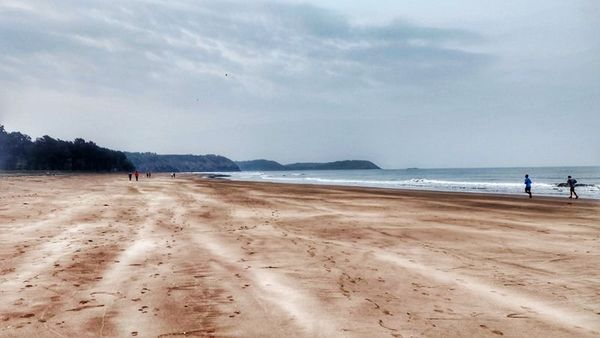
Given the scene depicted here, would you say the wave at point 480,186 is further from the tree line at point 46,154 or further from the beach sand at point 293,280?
the tree line at point 46,154

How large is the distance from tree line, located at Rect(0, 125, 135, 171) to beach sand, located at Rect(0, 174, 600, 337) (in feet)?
440

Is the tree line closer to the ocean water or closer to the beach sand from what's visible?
the ocean water

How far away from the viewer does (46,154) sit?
12912 cm

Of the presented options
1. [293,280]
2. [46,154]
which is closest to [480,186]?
[293,280]

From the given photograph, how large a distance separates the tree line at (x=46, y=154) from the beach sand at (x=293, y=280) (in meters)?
134

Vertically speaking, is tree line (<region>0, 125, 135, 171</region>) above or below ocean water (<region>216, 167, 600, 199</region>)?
above

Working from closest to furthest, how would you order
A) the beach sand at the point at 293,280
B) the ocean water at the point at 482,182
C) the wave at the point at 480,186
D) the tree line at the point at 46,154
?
the beach sand at the point at 293,280 → the wave at the point at 480,186 → the ocean water at the point at 482,182 → the tree line at the point at 46,154

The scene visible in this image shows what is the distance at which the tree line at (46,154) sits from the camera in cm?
12475

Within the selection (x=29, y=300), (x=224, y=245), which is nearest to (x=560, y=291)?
(x=224, y=245)

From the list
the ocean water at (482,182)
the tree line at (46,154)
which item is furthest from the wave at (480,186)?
the tree line at (46,154)

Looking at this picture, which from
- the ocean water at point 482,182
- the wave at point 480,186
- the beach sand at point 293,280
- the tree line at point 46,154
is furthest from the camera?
the tree line at point 46,154

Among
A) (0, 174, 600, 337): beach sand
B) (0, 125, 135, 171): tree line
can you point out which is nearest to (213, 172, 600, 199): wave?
(0, 174, 600, 337): beach sand

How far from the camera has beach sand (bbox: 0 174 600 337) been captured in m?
5.20

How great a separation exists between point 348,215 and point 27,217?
497 inches
